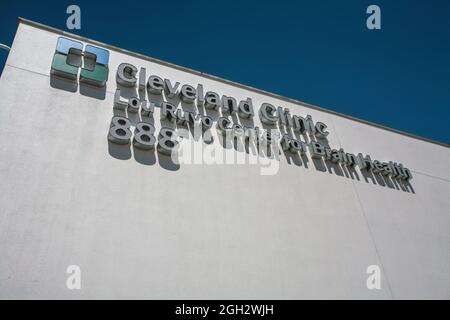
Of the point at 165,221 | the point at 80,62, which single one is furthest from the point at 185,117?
the point at 165,221

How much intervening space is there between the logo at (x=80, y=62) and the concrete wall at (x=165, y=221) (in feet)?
0.64

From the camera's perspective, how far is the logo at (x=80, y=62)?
19.6 feet

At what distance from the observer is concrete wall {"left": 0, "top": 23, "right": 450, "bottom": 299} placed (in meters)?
4.32

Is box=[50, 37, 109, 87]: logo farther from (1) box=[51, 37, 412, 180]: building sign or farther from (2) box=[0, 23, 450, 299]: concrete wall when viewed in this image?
(2) box=[0, 23, 450, 299]: concrete wall

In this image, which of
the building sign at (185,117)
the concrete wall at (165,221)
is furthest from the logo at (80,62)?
the concrete wall at (165,221)

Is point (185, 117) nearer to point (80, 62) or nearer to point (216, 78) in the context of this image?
point (216, 78)

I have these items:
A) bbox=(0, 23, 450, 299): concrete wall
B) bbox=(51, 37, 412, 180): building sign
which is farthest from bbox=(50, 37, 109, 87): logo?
A: bbox=(0, 23, 450, 299): concrete wall

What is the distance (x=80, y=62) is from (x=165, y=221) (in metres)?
3.31

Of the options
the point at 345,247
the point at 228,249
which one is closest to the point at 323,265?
the point at 345,247

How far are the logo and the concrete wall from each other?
0.20 meters

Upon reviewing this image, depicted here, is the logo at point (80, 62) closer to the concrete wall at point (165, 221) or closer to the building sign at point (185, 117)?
the building sign at point (185, 117)
